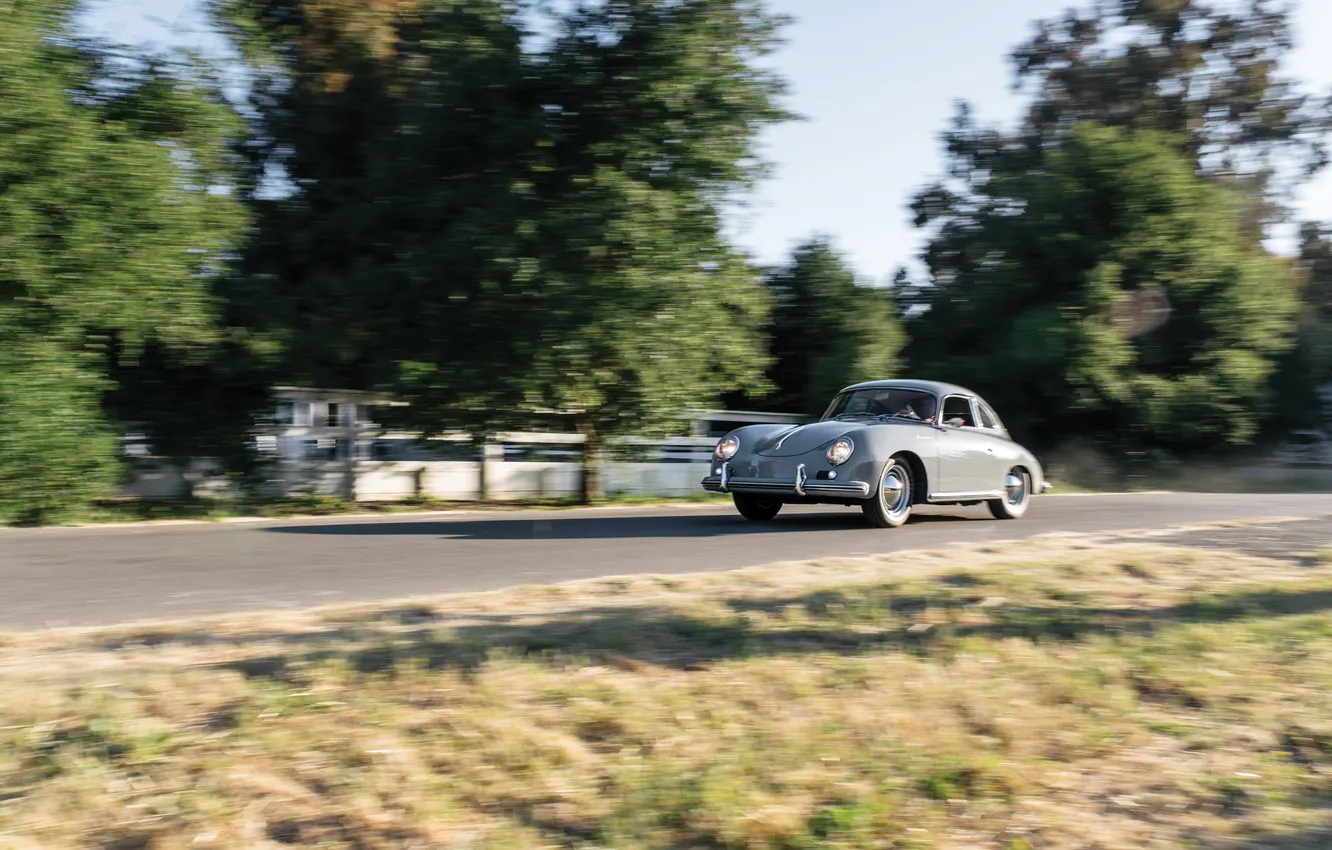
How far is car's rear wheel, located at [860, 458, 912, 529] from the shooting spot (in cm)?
1176

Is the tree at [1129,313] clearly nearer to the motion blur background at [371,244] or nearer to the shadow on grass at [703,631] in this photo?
the motion blur background at [371,244]

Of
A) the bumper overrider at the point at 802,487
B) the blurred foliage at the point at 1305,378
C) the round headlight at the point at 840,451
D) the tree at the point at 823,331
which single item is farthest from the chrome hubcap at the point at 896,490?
the blurred foliage at the point at 1305,378

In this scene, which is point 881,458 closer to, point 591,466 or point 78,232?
point 591,466

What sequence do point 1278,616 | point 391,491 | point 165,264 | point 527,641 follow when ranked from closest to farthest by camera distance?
point 527,641, point 1278,616, point 165,264, point 391,491

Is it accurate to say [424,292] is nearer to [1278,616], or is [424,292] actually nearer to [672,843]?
[1278,616]

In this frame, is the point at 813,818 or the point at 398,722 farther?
the point at 398,722

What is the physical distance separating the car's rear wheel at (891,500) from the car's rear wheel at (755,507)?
1447 mm

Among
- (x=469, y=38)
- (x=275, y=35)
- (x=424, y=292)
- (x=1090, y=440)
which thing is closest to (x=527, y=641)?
(x=424, y=292)

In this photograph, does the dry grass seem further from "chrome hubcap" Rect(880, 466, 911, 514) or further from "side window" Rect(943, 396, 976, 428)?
"side window" Rect(943, 396, 976, 428)

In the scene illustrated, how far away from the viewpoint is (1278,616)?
263 inches

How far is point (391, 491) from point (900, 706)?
1418 centimetres

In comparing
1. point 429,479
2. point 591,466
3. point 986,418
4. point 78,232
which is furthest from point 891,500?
point 78,232

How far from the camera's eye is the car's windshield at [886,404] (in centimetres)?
1250

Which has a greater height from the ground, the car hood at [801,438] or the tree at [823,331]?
the tree at [823,331]
